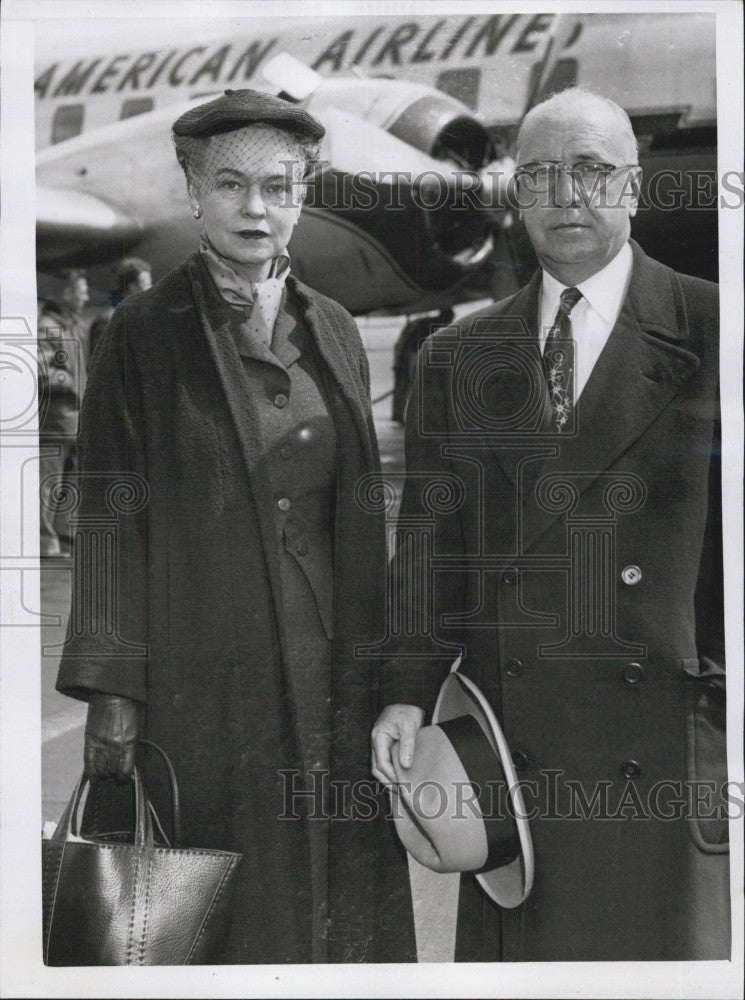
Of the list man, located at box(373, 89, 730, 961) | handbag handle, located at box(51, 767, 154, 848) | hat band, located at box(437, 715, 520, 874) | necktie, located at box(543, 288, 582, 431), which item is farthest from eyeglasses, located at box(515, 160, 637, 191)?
handbag handle, located at box(51, 767, 154, 848)

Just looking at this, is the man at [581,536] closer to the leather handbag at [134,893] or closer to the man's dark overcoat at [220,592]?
the man's dark overcoat at [220,592]

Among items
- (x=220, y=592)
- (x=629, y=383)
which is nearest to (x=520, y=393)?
(x=629, y=383)

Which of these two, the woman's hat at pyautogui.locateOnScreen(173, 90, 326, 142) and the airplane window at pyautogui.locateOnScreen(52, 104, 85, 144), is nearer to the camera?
the woman's hat at pyautogui.locateOnScreen(173, 90, 326, 142)

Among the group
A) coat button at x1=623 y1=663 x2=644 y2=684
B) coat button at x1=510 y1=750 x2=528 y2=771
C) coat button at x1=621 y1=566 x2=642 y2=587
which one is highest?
coat button at x1=621 y1=566 x2=642 y2=587

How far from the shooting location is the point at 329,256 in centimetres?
299

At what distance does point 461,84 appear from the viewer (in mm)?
2943

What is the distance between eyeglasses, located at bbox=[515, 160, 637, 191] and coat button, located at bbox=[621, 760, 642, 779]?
160 cm

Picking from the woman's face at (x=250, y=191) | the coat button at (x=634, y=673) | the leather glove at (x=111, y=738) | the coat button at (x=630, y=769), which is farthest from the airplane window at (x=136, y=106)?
the coat button at (x=630, y=769)

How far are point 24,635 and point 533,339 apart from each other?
5.49ft

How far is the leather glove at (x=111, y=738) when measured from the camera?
298cm

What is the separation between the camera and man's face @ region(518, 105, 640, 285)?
9.57 ft

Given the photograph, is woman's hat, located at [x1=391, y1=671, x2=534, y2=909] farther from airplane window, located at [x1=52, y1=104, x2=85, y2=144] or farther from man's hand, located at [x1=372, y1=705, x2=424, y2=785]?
airplane window, located at [x1=52, y1=104, x2=85, y2=144]

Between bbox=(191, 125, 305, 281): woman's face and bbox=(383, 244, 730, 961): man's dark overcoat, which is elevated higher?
bbox=(191, 125, 305, 281): woman's face

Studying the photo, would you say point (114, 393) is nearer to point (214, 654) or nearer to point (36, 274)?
point (36, 274)
